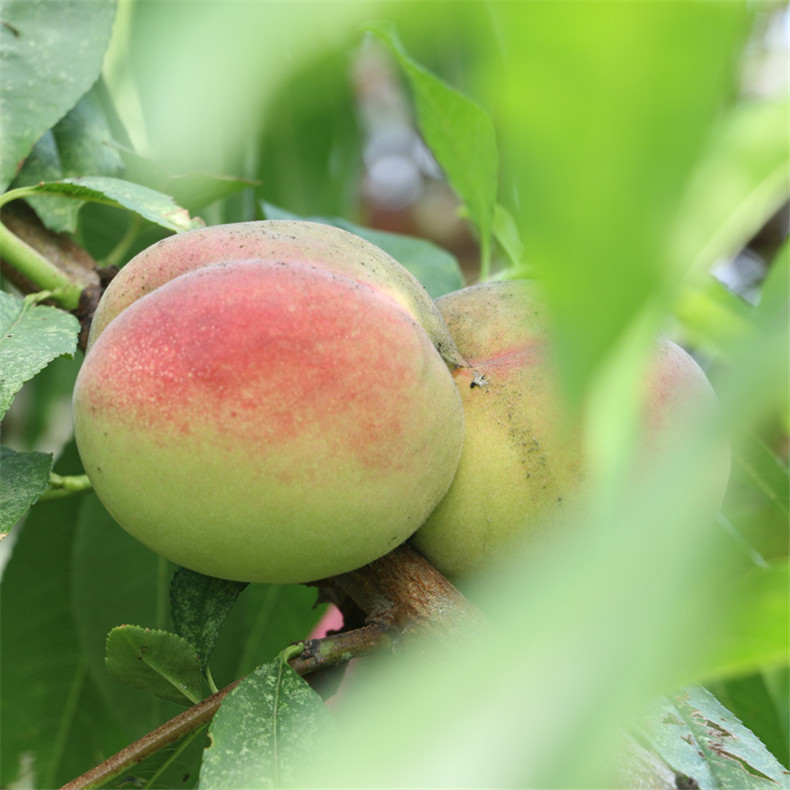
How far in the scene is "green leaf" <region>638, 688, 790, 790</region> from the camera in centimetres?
69

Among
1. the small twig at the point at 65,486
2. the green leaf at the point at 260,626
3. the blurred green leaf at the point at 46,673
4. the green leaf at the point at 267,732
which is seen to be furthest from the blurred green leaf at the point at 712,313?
the blurred green leaf at the point at 46,673

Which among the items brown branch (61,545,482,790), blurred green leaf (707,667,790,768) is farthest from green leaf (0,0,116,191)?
blurred green leaf (707,667,790,768)

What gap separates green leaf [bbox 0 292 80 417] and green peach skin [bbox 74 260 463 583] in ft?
0.18

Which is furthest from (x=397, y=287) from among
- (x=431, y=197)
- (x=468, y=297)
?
(x=431, y=197)

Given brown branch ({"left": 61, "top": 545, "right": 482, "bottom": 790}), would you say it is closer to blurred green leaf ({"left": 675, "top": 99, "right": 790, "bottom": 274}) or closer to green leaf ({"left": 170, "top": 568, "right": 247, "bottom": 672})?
green leaf ({"left": 170, "top": 568, "right": 247, "bottom": 672})

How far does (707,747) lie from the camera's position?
734 millimetres

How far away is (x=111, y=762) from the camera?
745 millimetres

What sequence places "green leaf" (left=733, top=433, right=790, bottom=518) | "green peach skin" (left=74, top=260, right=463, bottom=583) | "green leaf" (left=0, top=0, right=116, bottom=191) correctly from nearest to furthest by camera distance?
"green peach skin" (left=74, top=260, right=463, bottom=583) < "green leaf" (left=0, top=0, right=116, bottom=191) < "green leaf" (left=733, top=433, right=790, bottom=518)

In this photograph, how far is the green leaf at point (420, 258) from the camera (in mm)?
1237

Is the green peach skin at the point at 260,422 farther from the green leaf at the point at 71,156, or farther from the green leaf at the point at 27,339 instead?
the green leaf at the point at 71,156

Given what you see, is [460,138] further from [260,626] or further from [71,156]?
[260,626]

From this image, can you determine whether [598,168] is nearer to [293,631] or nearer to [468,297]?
[468,297]

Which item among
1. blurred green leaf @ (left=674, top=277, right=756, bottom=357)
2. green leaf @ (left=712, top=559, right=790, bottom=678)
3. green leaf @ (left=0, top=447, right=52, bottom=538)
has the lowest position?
green leaf @ (left=0, top=447, right=52, bottom=538)

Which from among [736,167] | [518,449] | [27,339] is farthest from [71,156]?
[736,167]
